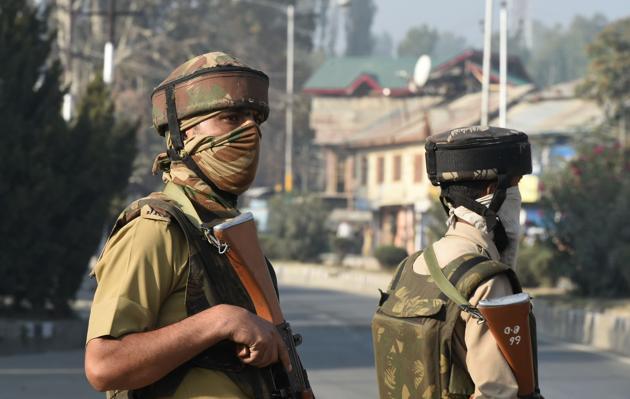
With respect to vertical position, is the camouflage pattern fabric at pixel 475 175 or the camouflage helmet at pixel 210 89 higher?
the camouflage helmet at pixel 210 89

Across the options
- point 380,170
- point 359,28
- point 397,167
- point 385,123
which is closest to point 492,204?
point 397,167

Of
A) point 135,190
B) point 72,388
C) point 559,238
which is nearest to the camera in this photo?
point 72,388

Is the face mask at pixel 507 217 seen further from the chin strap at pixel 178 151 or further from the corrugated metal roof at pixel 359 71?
the corrugated metal roof at pixel 359 71

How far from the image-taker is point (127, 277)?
342 cm

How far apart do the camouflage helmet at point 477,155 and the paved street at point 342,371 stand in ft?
30.6

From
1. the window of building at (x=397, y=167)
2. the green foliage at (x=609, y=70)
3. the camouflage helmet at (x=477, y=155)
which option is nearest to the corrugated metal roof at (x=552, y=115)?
the green foliage at (x=609, y=70)

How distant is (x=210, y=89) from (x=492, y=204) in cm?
141

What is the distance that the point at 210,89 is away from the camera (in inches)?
147

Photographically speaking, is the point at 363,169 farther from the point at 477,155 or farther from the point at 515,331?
the point at 515,331

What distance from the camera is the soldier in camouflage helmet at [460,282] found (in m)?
4.45

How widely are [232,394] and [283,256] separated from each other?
49.4 meters

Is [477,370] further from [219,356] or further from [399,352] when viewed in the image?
[219,356]

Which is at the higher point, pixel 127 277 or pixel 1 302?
pixel 127 277

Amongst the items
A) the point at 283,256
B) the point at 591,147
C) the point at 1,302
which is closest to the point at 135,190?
the point at 591,147
